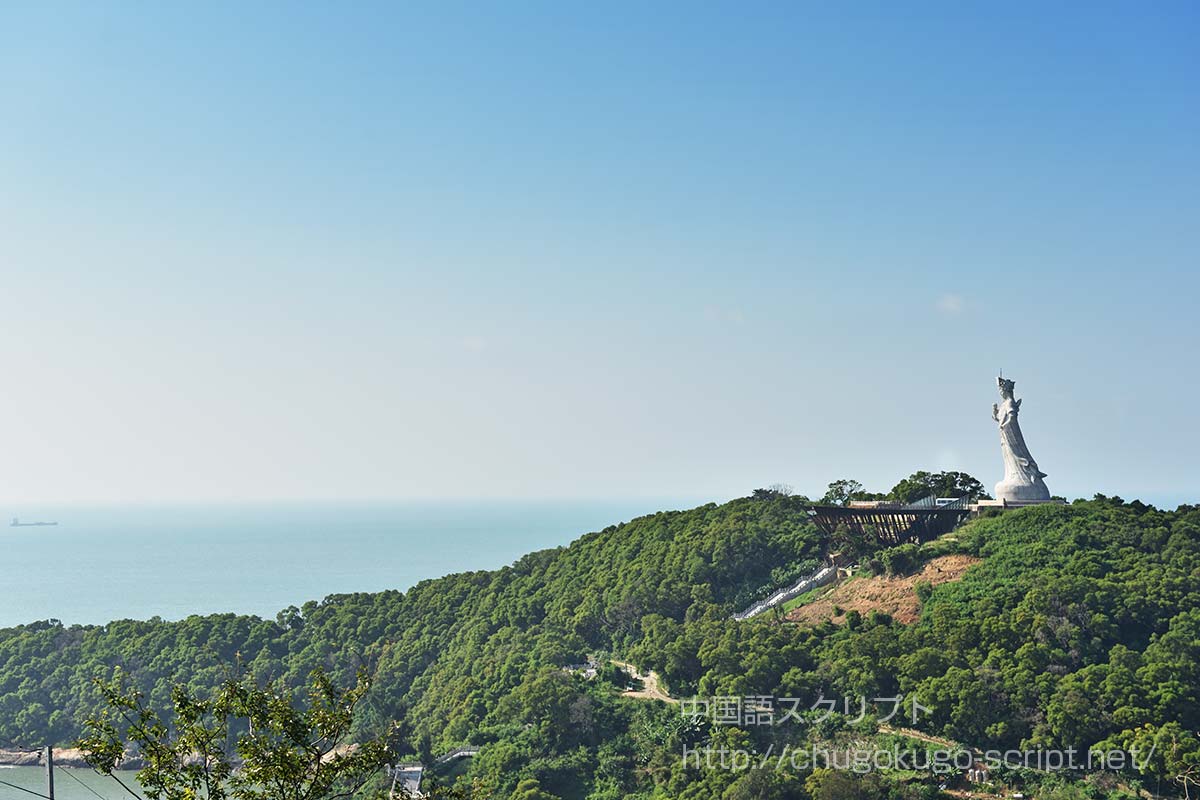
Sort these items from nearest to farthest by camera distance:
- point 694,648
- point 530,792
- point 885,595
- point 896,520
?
point 530,792, point 694,648, point 885,595, point 896,520

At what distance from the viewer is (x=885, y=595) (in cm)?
5119

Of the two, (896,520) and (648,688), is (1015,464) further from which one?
(648,688)

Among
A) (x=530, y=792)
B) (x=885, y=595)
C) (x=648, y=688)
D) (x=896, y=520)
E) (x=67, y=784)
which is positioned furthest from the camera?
(x=896, y=520)

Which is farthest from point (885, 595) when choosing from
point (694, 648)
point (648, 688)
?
point (648, 688)

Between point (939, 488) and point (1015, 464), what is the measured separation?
29.5 feet

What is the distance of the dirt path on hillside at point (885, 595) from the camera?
164ft

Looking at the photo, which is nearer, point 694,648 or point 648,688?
point 694,648

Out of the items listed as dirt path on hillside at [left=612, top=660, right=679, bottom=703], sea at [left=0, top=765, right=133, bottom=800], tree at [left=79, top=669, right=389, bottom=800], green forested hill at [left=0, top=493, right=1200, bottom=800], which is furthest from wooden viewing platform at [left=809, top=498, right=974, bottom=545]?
tree at [left=79, top=669, right=389, bottom=800]

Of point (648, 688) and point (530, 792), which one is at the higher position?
point (648, 688)

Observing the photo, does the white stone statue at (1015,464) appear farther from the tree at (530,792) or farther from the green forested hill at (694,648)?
the tree at (530,792)

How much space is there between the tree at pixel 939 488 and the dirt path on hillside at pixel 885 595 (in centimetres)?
1184

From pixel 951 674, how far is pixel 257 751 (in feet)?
100

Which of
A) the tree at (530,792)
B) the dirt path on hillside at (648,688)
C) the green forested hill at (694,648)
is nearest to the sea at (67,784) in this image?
the green forested hill at (694,648)

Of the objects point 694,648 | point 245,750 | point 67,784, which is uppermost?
point 694,648
